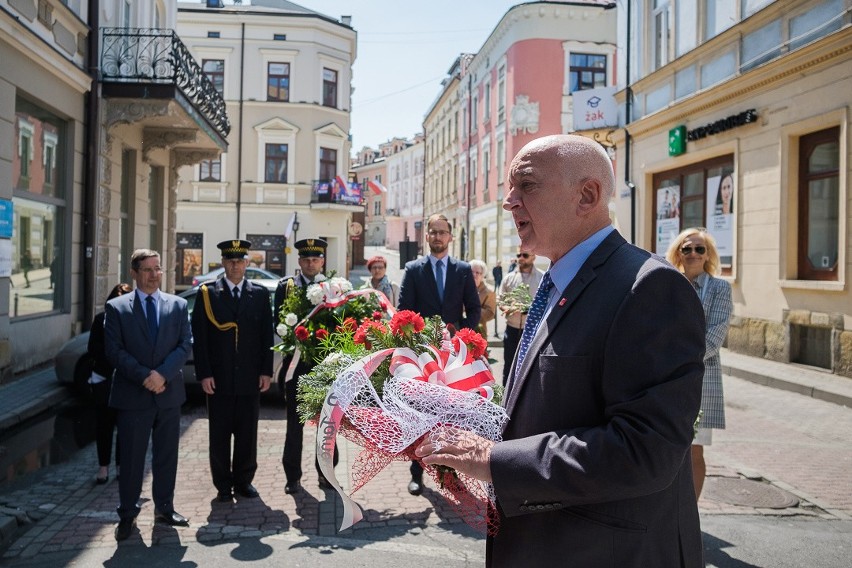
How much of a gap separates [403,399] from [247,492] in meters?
4.08

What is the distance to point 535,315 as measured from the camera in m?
2.04

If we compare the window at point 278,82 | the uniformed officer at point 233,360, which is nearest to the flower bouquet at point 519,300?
the uniformed officer at point 233,360

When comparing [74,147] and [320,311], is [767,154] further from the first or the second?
[74,147]

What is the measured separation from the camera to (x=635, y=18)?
1703 centimetres

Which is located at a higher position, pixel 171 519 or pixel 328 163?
pixel 328 163

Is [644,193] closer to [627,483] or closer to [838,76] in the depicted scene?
[838,76]

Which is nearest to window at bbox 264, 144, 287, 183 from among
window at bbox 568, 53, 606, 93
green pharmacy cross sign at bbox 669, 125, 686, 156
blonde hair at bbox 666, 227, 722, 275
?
window at bbox 568, 53, 606, 93

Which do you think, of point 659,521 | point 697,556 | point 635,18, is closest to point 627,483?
point 659,521

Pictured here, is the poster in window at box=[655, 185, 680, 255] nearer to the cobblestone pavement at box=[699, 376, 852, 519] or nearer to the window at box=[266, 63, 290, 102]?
the cobblestone pavement at box=[699, 376, 852, 519]

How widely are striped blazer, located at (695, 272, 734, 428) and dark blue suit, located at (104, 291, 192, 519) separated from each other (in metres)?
3.63

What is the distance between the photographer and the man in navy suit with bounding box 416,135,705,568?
1600 mm

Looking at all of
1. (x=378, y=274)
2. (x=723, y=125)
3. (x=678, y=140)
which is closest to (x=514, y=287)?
(x=378, y=274)

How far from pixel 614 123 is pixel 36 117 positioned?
42.4 feet

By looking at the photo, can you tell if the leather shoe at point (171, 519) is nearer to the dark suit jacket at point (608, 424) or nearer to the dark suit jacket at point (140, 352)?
the dark suit jacket at point (140, 352)
